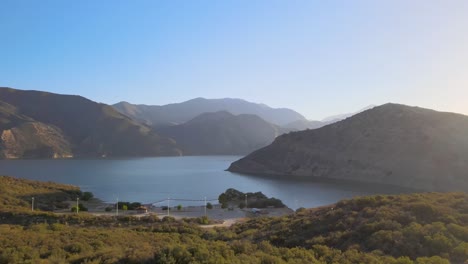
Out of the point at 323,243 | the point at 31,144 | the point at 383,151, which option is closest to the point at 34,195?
the point at 323,243

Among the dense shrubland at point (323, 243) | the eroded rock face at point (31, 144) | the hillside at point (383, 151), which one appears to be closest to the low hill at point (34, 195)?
the dense shrubland at point (323, 243)

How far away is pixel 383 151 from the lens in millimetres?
101062

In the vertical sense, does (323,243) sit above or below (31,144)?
below

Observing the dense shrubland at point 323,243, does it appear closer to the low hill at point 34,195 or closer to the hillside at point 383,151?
the low hill at point 34,195

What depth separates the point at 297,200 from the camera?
2462 inches

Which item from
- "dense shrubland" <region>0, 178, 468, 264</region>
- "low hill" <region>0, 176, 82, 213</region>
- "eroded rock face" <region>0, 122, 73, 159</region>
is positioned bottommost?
"low hill" <region>0, 176, 82, 213</region>

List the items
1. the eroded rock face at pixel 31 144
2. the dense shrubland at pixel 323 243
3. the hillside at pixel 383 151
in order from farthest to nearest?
1. the eroded rock face at pixel 31 144
2. the hillside at pixel 383 151
3. the dense shrubland at pixel 323 243

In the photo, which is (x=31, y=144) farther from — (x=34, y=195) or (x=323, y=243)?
(x=323, y=243)

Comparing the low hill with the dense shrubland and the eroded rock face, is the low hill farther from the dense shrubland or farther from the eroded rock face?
the eroded rock face

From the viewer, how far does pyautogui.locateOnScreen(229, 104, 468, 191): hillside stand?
8819cm

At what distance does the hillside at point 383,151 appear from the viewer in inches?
3472

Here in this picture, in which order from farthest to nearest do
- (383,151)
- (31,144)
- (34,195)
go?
(31,144) < (383,151) < (34,195)

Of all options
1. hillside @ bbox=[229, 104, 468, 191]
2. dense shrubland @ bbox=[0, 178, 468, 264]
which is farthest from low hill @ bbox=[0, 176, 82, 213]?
hillside @ bbox=[229, 104, 468, 191]

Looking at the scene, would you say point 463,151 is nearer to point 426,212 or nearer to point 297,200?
point 297,200
